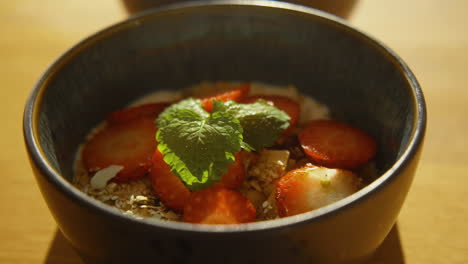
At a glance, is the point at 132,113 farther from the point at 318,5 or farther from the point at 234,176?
the point at 318,5

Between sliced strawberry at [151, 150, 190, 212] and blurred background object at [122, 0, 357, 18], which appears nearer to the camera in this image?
sliced strawberry at [151, 150, 190, 212]

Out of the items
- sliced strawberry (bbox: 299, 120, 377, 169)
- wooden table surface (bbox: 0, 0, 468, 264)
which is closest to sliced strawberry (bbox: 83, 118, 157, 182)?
wooden table surface (bbox: 0, 0, 468, 264)

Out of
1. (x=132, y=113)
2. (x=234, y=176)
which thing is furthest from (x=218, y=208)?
(x=132, y=113)

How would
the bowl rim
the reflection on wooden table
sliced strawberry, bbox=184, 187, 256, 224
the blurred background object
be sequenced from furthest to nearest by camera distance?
1. the blurred background object
2. the reflection on wooden table
3. sliced strawberry, bbox=184, 187, 256, 224
4. the bowl rim

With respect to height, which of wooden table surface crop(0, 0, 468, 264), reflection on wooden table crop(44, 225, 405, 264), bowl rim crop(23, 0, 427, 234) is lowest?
reflection on wooden table crop(44, 225, 405, 264)

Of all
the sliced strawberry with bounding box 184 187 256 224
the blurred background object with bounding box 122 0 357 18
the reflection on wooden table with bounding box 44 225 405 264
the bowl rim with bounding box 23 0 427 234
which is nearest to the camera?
the bowl rim with bounding box 23 0 427 234

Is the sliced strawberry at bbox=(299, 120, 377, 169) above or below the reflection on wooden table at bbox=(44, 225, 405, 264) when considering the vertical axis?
above

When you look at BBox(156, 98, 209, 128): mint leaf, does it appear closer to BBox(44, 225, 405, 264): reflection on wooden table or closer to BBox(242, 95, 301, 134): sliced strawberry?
BBox(242, 95, 301, 134): sliced strawberry

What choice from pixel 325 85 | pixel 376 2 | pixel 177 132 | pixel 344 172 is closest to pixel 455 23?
pixel 376 2
